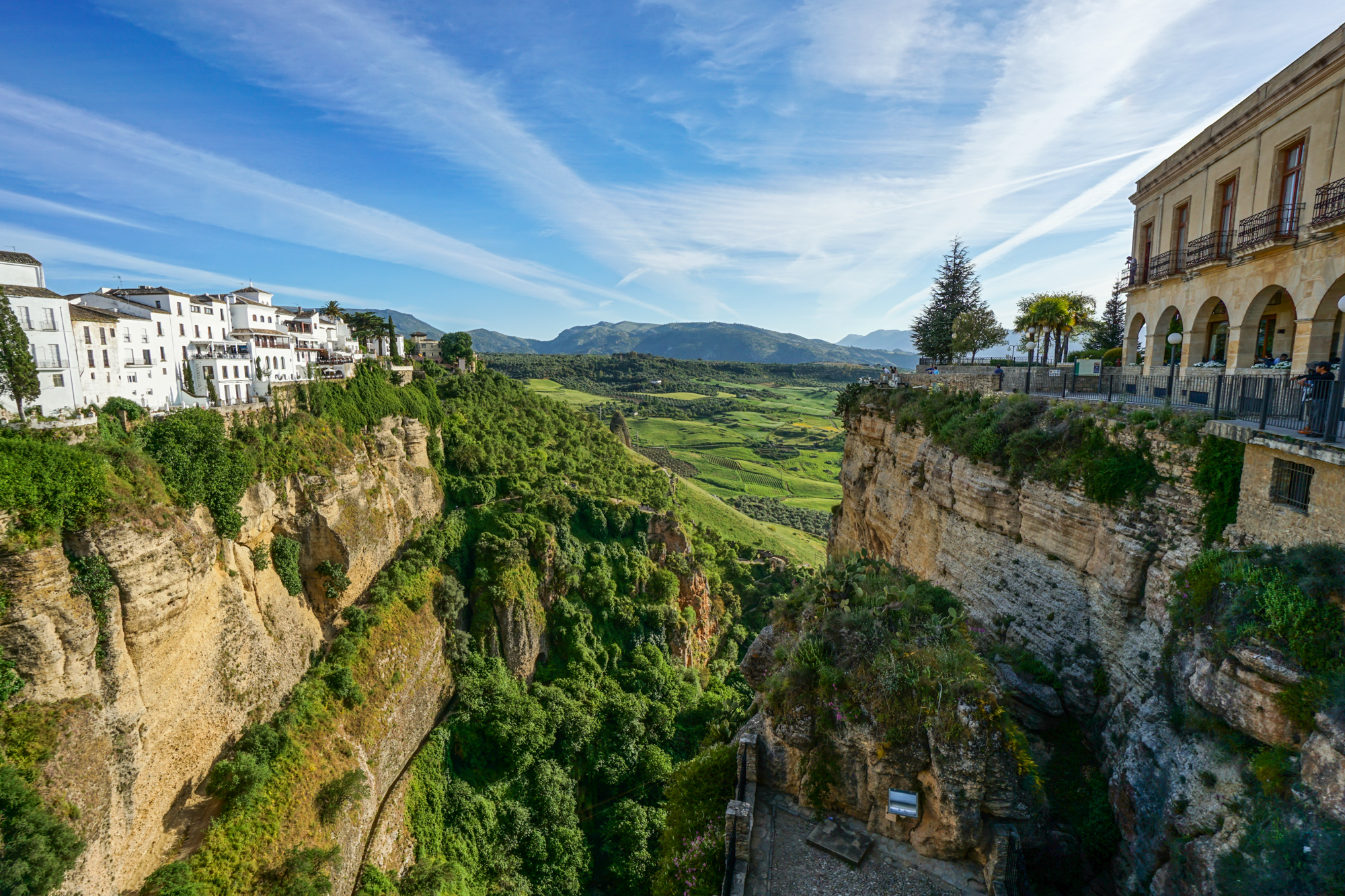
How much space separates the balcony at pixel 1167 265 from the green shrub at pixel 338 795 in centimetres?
3561

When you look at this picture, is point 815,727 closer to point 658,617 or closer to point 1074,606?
point 1074,606

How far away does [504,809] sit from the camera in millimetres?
28766

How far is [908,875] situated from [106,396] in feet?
113

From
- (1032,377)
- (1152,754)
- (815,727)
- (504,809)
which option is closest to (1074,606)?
(1152,754)

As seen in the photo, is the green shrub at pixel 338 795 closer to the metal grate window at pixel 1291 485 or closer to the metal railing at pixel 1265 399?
the metal grate window at pixel 1291 485

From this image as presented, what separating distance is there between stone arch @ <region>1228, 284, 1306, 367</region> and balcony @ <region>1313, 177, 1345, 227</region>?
2098 mm

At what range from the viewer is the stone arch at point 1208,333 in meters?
19.2

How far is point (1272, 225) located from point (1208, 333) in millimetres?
6235

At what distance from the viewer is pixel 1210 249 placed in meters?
18.5

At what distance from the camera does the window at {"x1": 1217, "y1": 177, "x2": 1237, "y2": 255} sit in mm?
17719

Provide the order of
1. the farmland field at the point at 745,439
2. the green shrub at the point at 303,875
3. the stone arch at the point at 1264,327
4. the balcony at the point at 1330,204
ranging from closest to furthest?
the balcony at the point at 1330,204, the stone arch at the point at 1264,327, the green shrub at the point at 303,875, the farmland field at the point at 745,439

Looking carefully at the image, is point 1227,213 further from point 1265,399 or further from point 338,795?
point 338,795

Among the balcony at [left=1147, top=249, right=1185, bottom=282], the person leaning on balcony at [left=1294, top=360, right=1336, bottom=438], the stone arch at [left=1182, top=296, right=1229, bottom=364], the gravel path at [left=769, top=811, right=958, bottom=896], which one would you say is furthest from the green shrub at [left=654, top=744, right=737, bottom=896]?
the balcony at [left=1147, top=249, right=1185, bottom=282]

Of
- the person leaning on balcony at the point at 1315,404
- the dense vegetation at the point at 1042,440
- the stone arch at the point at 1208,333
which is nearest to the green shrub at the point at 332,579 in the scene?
the dense vegetation at the point at 1042,440
